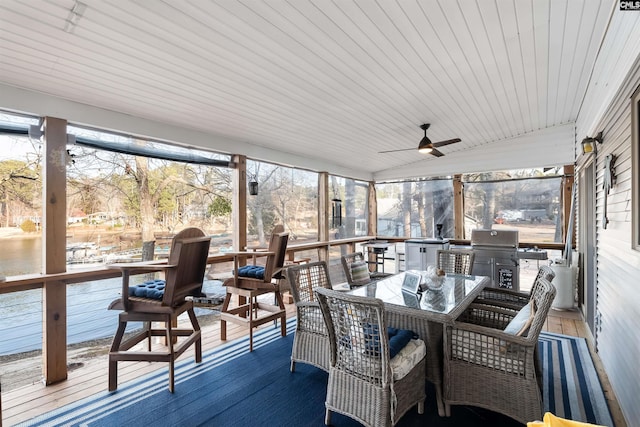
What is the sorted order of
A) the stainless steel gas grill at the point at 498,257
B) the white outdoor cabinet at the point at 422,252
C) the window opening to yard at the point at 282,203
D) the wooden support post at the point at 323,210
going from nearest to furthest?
the window opening to yard at the point at 282,203, the stainless steel gas grill at the point at 498,257, the white outdoor cabinet at the point at 422,252, the wooden support post at the point at 323,210

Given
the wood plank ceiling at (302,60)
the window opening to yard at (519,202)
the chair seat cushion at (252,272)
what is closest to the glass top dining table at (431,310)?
the chair seat cushion at (252,272)

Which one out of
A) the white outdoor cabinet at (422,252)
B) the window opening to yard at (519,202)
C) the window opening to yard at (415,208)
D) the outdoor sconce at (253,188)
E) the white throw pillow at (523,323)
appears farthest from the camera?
the window opening to yard at (415,208)

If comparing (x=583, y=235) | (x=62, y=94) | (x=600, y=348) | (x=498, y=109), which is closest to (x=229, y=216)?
(x=62, y=94)

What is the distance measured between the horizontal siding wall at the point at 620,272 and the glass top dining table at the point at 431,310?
36.0 inches

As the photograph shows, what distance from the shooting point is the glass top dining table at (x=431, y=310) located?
2.14 metres

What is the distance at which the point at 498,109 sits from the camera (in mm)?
4379

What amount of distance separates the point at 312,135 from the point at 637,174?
137 inches

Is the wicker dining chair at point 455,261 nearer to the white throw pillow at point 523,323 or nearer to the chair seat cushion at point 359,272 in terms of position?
the chair seat cushion at point 359,272

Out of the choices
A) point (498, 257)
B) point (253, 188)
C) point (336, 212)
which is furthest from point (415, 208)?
point (253, 188)

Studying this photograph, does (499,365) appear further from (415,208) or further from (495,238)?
(415,208)

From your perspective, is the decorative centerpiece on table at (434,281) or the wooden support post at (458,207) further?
the wooden support post at (458,207)

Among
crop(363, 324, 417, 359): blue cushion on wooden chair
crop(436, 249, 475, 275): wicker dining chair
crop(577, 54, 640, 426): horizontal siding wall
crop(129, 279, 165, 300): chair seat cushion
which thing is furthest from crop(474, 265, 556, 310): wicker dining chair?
crop(129, 279, 165, 300): chair seat cushion

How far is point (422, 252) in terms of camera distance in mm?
6035

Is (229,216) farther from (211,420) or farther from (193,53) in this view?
(211,420)
